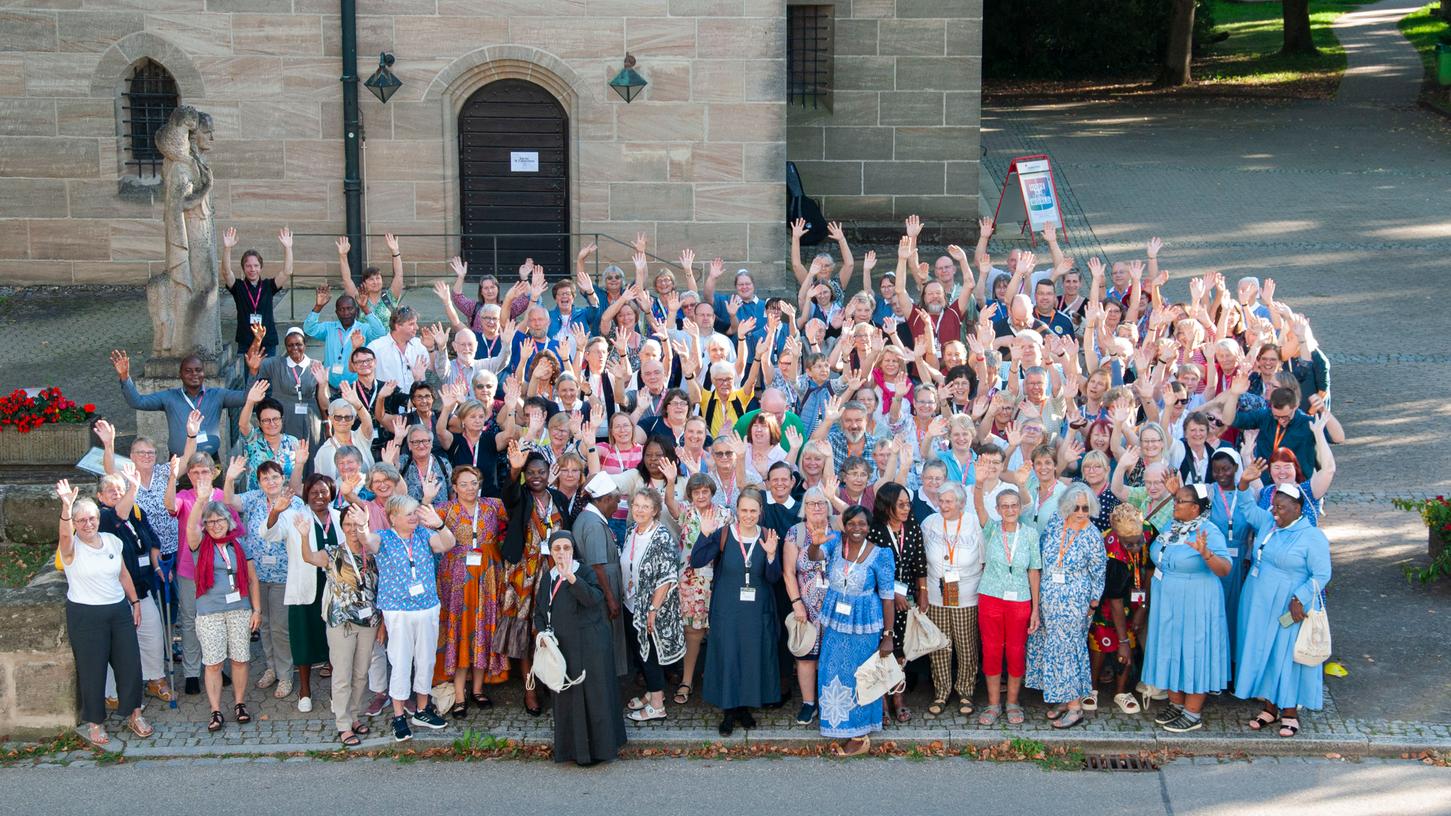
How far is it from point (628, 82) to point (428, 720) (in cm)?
956

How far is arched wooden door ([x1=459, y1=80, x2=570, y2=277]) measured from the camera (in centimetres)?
1883

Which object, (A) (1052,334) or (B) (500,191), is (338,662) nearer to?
(A) (1052,334)

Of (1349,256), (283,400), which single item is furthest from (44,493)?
(1349,256)

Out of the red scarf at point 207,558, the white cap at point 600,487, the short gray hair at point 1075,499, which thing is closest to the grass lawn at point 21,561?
the red scarf at point 207,558

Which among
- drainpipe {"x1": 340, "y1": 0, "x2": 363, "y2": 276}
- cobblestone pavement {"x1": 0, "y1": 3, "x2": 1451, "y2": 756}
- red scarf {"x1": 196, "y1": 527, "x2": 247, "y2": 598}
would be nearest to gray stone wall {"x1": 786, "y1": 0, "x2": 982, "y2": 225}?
cobblestone pavement {"x1": 0, "y1": 3, "x2": 1451, "y2": 756}

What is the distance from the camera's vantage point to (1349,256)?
21328 millimetres

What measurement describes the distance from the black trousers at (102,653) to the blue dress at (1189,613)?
21.4 feet

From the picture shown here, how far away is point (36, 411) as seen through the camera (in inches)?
524

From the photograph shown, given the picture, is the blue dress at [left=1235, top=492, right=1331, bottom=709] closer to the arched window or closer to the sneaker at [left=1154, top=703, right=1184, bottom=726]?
the sneaker at [left=1154, top=703, right=1184, bottom=726]

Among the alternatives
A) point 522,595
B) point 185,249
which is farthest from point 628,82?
point 522,595

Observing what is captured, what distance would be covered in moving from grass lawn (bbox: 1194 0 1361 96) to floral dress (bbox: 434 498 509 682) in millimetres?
28452

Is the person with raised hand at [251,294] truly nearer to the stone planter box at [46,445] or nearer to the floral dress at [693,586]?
the stone planter box at [46,445]

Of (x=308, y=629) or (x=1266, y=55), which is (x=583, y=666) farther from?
(x=1266, y=55)

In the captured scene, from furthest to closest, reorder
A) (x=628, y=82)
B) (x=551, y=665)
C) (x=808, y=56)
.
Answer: (x=808, y=56) → (x=628, y=82) → (x=551, y=665)
